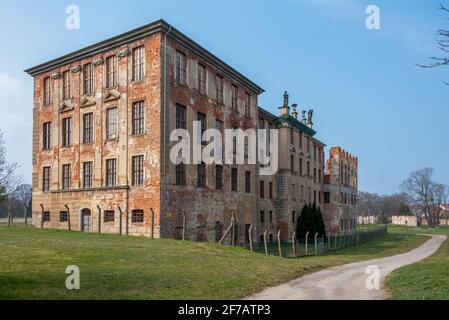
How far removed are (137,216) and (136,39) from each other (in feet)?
38.5

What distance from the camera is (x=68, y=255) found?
1694cm

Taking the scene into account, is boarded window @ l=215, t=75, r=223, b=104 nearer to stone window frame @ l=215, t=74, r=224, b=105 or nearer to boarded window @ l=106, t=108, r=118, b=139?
stone window frame @ l=215, t=74, r=224, b=105

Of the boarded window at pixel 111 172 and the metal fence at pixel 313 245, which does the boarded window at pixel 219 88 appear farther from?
the metal fence at pixel 313 245

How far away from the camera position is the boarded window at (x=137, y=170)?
28.2 metres

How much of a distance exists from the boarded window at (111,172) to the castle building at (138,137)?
7 cm

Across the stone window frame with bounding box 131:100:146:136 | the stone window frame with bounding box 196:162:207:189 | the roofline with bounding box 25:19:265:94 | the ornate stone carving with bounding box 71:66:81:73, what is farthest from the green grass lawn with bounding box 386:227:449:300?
the ornate stone carving with bounding box 71:66:81:73

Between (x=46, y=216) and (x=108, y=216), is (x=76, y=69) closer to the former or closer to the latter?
(x=108, y=216)

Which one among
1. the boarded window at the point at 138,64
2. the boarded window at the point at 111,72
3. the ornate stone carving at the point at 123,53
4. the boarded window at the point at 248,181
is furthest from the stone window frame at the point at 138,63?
the boarded window at the point at 248,181

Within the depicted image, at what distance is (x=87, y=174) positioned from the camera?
3122 centimetres

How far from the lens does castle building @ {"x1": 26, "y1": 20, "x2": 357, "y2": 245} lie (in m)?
27.8

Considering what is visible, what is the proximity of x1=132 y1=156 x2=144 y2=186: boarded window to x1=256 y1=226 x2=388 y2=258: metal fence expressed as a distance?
Answer: 9.26 metres

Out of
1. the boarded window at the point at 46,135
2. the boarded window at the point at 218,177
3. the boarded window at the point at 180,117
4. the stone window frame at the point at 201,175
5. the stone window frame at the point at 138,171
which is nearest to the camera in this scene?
the stone window frame at the point at 138,171

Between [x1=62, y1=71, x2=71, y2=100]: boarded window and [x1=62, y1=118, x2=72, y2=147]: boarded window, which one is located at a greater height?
[x1=62, y1=71, x2=71, y2=100]: boarded window
